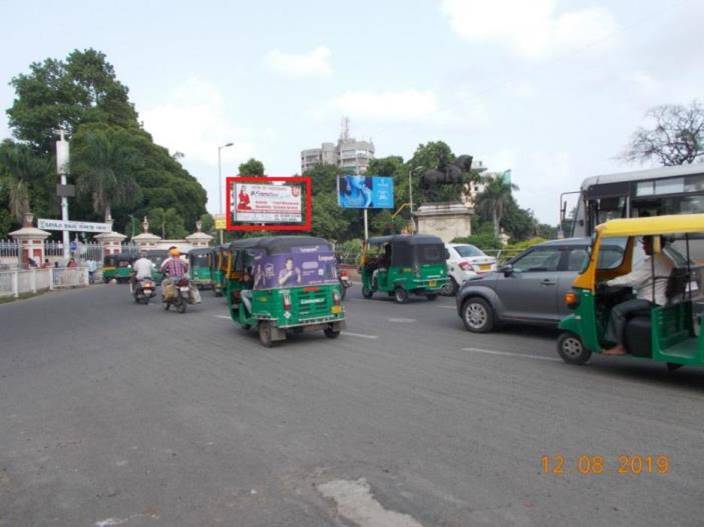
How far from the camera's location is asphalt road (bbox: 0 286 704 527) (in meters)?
3.75

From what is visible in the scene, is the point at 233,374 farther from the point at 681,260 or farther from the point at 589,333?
the point at 681,260

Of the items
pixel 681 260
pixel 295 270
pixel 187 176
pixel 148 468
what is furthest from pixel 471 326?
pixel 187 176

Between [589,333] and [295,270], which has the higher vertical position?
[295,270]

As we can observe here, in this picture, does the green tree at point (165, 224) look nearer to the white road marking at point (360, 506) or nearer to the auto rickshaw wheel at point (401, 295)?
the auto rickshaw wheel at point (401, 295)

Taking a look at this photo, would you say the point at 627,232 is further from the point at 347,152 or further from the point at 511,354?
the point at 347,152

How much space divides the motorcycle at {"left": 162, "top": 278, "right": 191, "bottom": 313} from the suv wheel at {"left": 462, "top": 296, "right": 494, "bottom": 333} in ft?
27.0

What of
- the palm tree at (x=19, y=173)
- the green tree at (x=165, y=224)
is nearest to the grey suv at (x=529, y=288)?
the palm tree at (x=19, y=173)

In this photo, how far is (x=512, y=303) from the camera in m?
10.1

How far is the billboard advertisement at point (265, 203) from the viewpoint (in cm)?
3738

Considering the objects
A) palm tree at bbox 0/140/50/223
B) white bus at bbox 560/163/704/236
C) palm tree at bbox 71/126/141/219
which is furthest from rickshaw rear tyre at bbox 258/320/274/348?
palm tree at bbox 0/140/50/223

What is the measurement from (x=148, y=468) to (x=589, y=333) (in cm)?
529

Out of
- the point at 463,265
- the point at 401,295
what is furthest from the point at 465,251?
the point at 401,295

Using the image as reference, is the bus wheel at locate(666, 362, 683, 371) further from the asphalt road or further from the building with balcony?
the building with balcony
